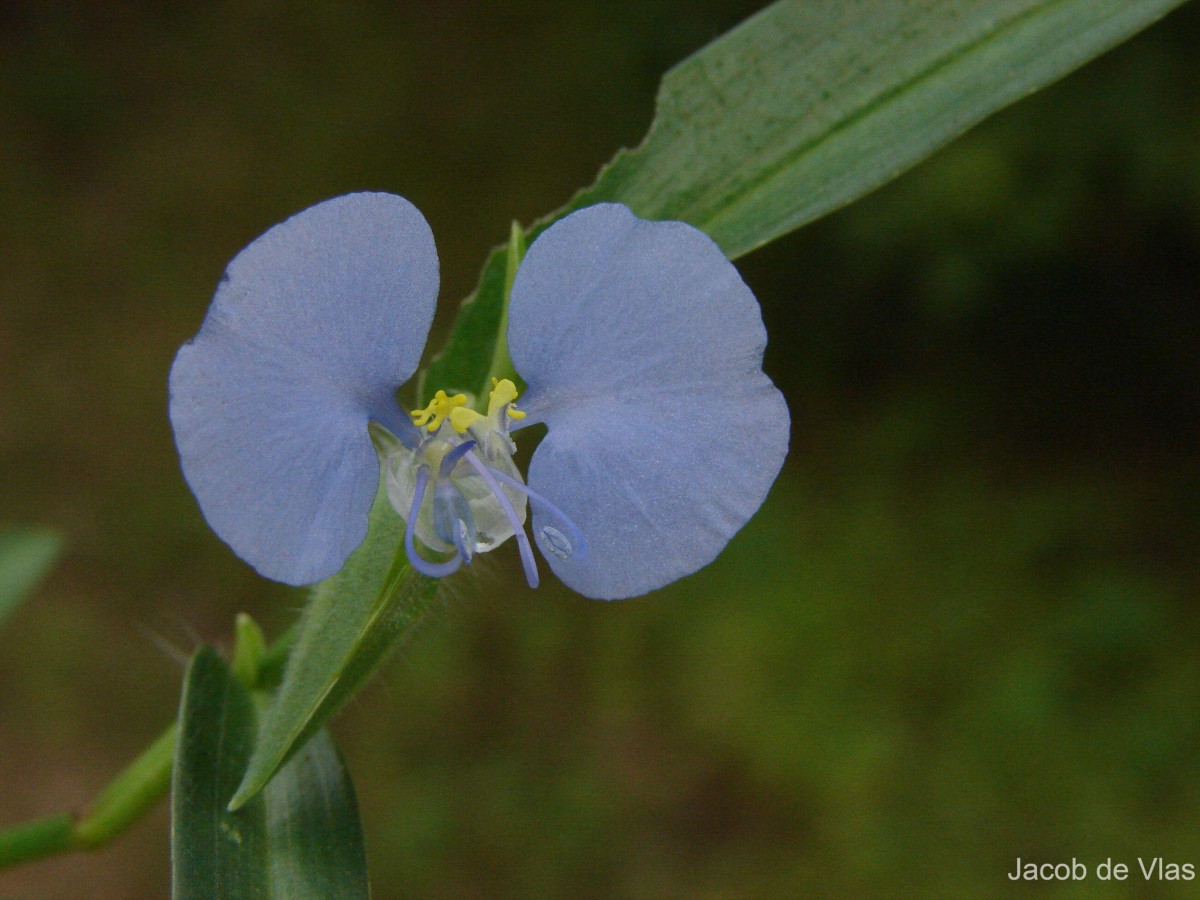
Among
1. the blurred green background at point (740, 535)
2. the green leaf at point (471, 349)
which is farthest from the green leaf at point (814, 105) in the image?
the blurred green background at point (740, 535)

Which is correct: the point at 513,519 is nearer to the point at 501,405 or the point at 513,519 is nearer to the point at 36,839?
the point at 501,405

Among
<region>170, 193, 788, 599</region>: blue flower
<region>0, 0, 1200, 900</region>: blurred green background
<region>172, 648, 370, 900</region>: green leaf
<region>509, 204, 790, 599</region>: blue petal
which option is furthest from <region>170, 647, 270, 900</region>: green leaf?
<region>0, 0, 1200, 900</region>: blurred green background

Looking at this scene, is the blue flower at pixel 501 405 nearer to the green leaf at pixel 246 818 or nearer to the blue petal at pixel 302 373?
the blue petal at pixel 302 373

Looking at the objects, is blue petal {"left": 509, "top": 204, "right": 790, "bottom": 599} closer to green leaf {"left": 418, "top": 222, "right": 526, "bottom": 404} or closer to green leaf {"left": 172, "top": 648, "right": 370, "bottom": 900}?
green leaf {"left": 418, "top": 222, "right": 526, "bottom": 404}

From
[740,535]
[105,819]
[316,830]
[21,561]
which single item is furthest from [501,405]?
[740,535]

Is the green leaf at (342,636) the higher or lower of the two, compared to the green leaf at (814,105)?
lower
